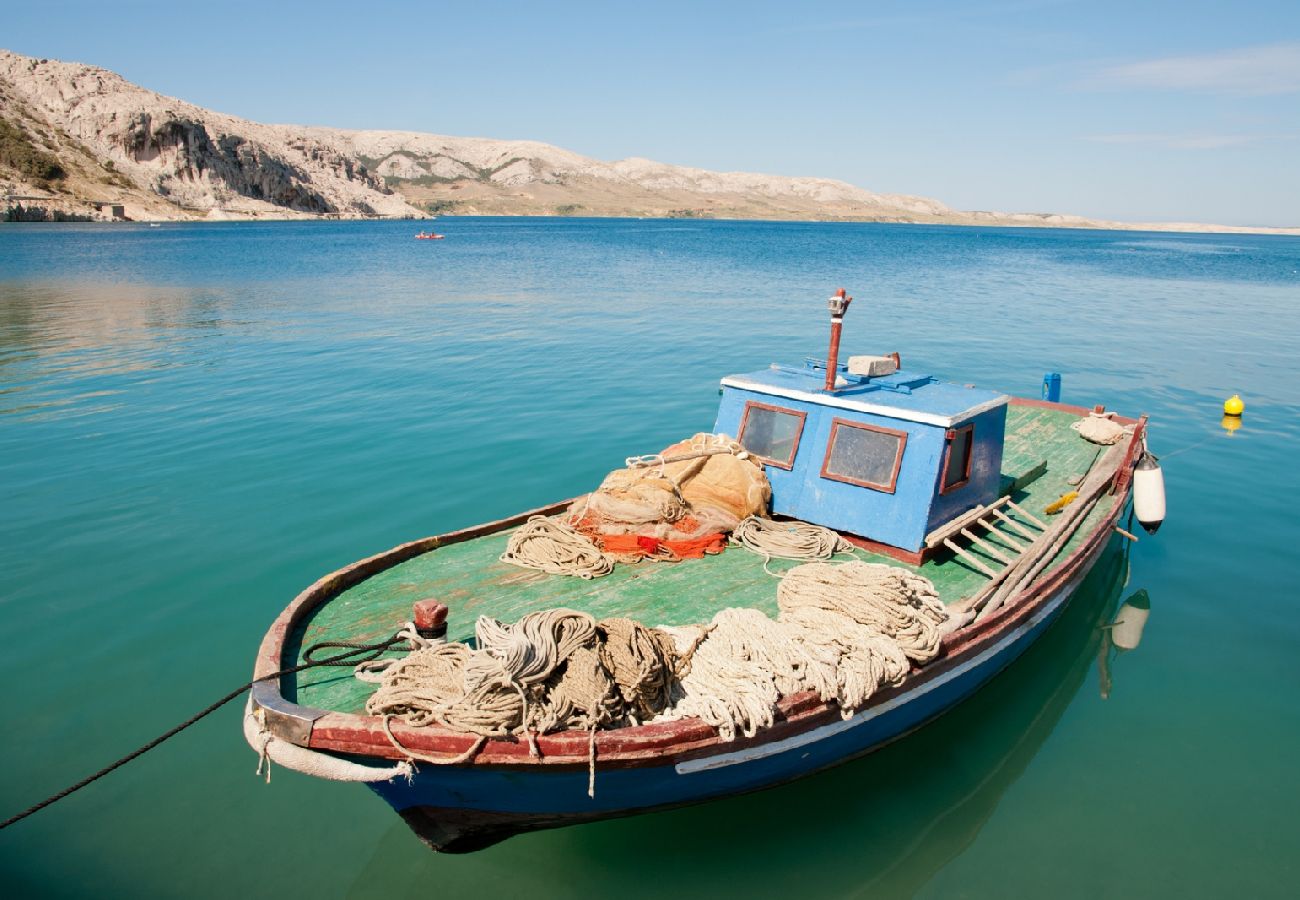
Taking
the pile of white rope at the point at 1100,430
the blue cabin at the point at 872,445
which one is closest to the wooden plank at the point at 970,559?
the blue cabin at the point at 872,445

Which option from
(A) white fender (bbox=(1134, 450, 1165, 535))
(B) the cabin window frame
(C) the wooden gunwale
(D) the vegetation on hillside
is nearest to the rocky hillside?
(D) the vegetation on hillside

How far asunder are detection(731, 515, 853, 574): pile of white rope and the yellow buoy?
14.3 ft

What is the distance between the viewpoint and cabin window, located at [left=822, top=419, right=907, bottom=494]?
32.3 ft

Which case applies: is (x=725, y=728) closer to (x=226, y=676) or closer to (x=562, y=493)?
(x=226, y=676)

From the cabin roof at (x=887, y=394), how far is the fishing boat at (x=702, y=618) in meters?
0.04

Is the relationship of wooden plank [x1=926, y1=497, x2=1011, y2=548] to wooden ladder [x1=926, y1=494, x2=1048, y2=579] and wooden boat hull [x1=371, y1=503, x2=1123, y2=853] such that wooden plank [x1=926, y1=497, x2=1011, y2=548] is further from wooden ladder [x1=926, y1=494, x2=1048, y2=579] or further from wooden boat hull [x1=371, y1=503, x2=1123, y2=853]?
wooden boat hull [x1=371, y1=503, x2=1123, y2=853]

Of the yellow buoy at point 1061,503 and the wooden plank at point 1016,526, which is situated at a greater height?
the wooden plank at point 1016,526

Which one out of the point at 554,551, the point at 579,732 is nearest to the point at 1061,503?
the point at 554,551

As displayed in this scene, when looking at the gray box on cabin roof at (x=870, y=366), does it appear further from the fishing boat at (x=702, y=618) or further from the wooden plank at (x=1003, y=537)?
the wooden plank at (x=1003, y=537)

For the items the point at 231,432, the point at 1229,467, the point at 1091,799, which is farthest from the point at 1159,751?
the point at 231,432

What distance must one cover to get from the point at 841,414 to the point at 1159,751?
A: 559cm

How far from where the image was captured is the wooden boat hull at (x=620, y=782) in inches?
244

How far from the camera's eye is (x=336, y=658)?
6852mm

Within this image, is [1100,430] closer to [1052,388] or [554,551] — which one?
[1052,388]
